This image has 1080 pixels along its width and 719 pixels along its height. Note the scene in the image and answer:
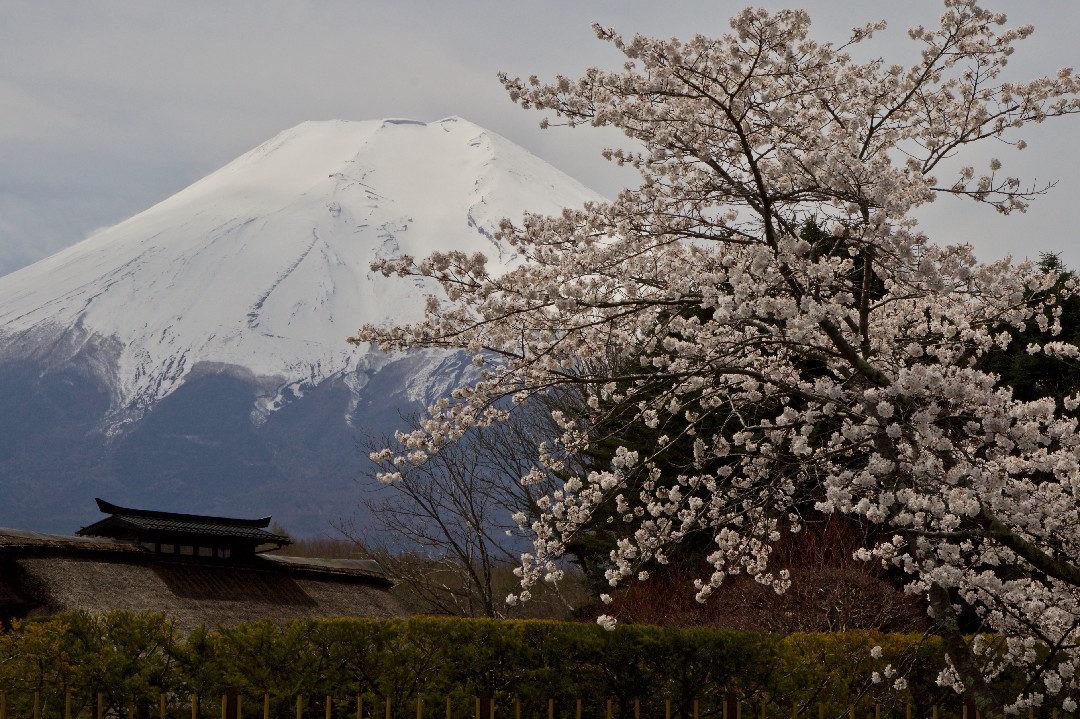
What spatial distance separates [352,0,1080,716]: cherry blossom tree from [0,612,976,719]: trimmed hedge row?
1.22m

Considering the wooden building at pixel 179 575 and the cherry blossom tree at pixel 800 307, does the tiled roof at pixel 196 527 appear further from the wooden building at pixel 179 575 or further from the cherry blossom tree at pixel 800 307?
the cherry blossom tree at pixel 800 307

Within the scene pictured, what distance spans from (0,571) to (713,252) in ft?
43.1

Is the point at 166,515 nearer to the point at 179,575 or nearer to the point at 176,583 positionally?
the point at 179,575

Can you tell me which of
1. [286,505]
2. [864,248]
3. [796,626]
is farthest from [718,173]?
[286,505]

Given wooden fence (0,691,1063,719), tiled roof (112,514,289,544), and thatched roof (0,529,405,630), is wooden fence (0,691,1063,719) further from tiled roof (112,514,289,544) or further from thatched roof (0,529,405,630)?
tiled roof (112,514,289,544)

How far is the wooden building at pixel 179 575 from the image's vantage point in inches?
645

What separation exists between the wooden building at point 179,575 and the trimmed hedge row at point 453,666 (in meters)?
8.99

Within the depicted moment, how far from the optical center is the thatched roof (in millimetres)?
16297

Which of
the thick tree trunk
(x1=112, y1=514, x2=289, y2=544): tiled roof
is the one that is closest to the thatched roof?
(x1=112, y1=514, x2=289, y2=544): tiled roof

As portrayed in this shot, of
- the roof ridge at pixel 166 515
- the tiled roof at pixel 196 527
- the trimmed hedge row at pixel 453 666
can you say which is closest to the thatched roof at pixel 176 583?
the tiled roof at pixel 196 527

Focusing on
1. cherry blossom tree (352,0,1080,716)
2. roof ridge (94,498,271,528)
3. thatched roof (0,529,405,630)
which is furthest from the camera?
roof ridge (94,498,271,528)

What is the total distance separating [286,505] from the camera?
7057 inches

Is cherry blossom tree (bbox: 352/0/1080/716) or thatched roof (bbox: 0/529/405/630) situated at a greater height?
cherry blossom tree (bbox: 352/0/1080/716)

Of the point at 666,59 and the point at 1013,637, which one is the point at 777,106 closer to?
the point at 666,59
